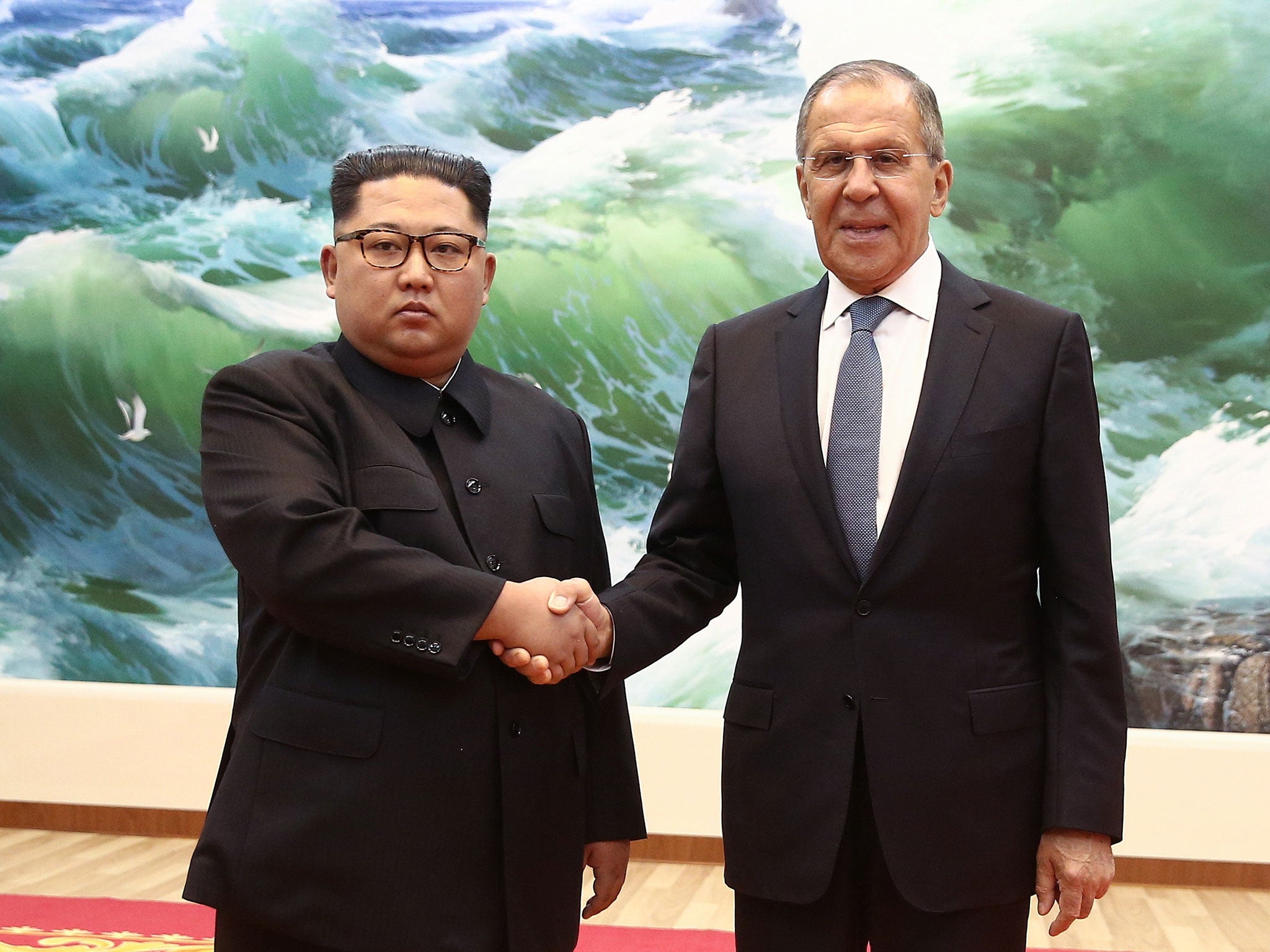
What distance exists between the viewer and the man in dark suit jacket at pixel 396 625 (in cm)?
150

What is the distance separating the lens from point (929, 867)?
1.54 m

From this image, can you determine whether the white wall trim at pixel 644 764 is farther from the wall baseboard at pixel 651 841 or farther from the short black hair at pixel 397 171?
the short black hair at pixel 397 171

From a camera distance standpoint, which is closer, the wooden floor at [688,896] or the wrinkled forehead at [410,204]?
the wrinkled forehead at [410,204]

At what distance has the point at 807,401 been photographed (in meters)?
1.69

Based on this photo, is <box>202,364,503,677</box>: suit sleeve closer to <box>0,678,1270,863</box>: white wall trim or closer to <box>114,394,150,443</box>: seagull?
<box>0,678,1270,863</box>: white wall trim

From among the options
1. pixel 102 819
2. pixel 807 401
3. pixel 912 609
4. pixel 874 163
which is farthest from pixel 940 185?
pixel 102 819

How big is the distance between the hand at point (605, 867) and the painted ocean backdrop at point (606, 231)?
2612 mm

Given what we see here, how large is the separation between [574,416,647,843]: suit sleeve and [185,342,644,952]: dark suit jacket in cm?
8

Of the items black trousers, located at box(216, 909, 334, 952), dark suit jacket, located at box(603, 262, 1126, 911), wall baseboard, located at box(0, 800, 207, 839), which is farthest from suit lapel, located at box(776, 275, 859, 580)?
wall baseboard, located at box(0, 800, 207, 839)

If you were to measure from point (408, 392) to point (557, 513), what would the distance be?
10.4 inches

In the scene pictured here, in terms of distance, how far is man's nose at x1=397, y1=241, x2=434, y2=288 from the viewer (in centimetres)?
164

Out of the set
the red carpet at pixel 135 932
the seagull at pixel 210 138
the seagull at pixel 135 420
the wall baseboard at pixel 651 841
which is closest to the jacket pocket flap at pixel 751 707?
the red carpet at pixel 135 932

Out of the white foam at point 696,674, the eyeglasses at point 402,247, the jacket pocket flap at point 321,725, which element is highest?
the eyeglasses at point 402,247

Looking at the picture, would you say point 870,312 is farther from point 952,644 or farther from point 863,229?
point 952,644
